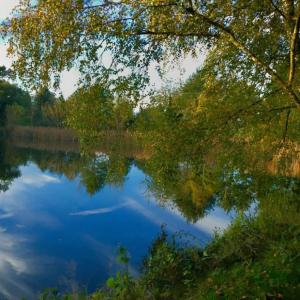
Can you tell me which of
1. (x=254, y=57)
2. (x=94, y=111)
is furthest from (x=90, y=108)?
(x=254, y=57)

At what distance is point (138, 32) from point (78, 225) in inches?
361

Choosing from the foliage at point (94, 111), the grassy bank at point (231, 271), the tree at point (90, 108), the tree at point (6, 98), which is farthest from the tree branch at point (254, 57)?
the tree at point (6, 98)

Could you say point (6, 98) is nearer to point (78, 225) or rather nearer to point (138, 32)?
point (78, 225)

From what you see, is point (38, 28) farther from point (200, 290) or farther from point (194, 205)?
point (194, 205)

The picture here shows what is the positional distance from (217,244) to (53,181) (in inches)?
645

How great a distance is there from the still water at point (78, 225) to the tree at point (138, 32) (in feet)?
5.82

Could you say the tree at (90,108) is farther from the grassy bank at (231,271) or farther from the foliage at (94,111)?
the grassy bank at (231,271)

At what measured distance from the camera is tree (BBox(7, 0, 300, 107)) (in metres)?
6.05

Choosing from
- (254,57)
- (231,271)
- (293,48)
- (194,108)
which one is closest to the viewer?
(231,271)

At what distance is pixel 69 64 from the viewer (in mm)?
6398

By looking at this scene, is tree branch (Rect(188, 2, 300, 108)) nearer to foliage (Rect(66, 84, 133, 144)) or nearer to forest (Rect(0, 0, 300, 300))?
forest (Rect(0, 0, 300, 300))

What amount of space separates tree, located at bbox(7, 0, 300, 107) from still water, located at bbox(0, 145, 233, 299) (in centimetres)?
177

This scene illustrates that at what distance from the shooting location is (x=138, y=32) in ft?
21.2

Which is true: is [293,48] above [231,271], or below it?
above
